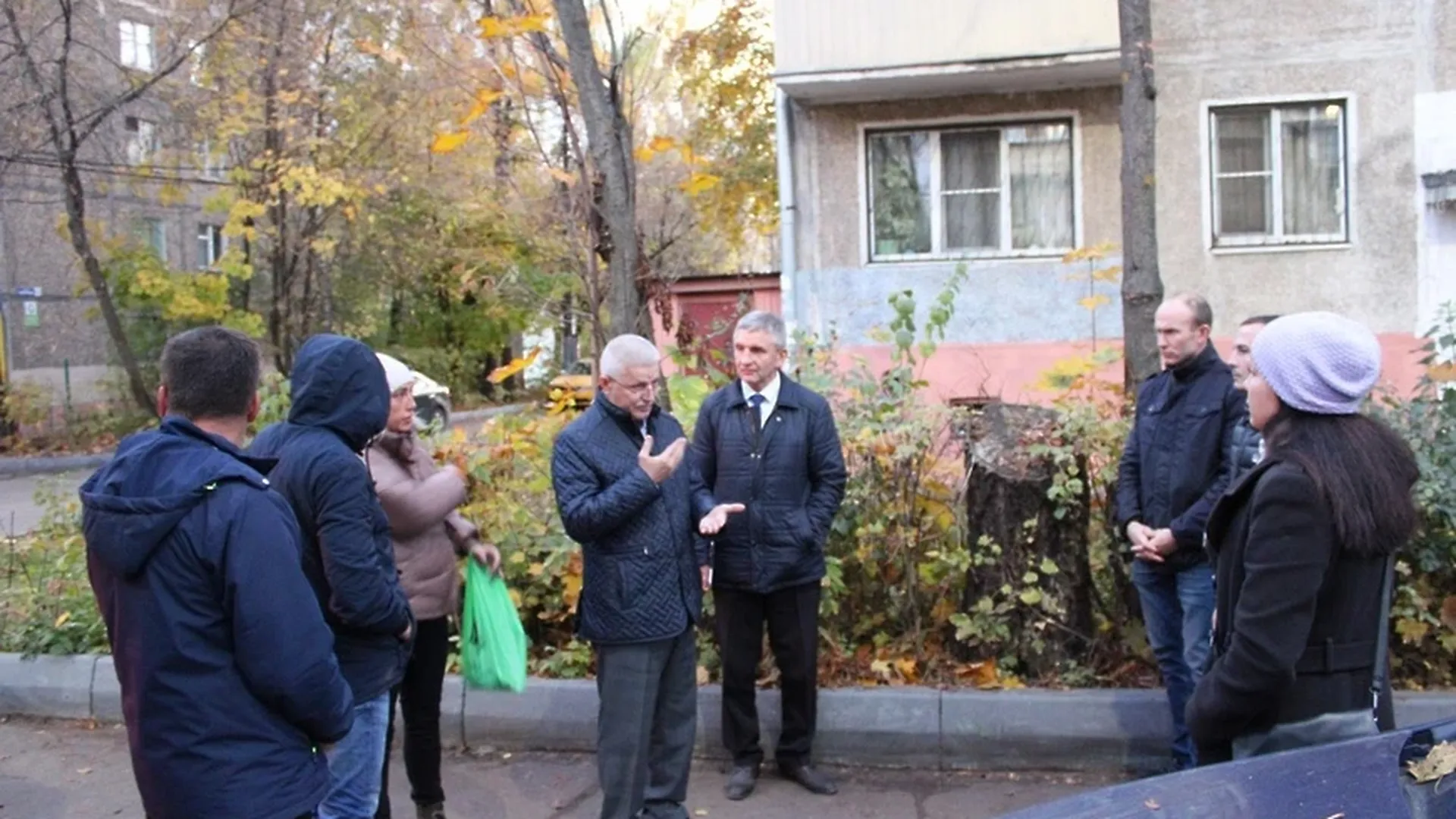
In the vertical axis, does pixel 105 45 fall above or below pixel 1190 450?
above

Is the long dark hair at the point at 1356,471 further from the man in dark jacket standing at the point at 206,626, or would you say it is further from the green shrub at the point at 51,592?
the green shrub at the point at 51,592

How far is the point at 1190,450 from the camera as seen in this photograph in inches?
186

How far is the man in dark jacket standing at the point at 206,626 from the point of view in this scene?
279cm

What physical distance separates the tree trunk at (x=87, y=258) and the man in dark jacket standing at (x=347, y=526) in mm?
18184

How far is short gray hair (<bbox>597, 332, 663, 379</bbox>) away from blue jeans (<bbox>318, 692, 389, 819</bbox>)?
4.19 feet

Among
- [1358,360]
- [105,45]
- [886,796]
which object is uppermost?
[105,45]

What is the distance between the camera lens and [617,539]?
14.5ft

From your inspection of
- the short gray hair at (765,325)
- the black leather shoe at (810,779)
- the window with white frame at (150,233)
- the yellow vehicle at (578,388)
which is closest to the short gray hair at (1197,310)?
the short gray hair at (765,325)

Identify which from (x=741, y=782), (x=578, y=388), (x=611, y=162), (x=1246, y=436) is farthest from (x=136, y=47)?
(x=1246, y=436)

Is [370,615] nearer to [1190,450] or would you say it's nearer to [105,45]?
[1190,450]

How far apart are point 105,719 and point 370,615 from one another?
11.6ft

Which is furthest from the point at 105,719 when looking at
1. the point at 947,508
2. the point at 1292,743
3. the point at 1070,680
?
the point at 1292,743

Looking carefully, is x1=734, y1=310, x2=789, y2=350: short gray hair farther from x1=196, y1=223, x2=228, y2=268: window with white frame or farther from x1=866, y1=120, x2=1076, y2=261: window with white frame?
x1=196, y1=223, x2=228, y2=268: window with white frame

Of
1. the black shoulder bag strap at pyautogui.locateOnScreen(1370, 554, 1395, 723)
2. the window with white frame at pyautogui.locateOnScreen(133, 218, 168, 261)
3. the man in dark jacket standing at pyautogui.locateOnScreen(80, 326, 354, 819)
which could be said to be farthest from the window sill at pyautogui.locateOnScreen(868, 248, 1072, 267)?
the window with white frame at pyautogui.locateOnScreen(133, 218, 168, 261)
